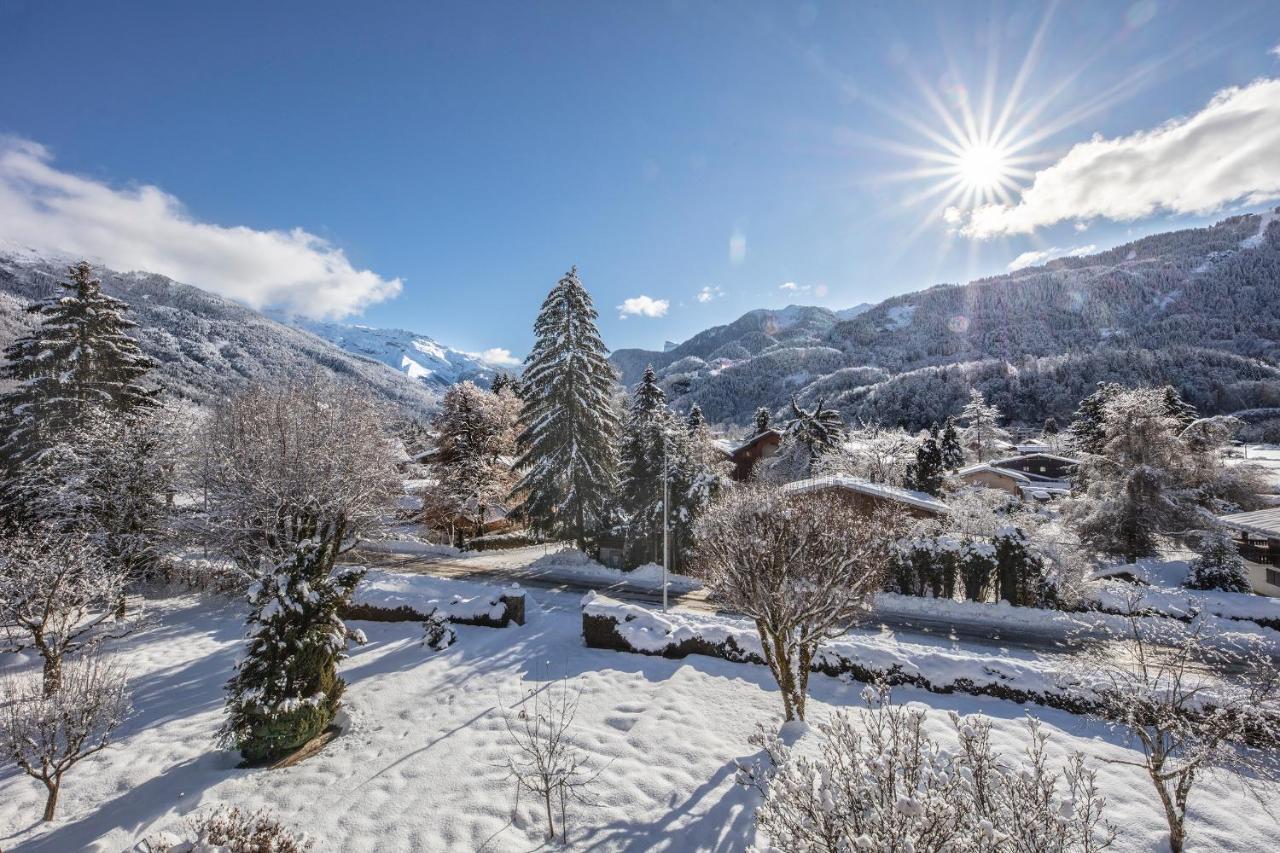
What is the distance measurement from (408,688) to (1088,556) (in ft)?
107

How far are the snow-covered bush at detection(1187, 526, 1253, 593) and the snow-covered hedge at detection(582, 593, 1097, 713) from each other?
43.7ft

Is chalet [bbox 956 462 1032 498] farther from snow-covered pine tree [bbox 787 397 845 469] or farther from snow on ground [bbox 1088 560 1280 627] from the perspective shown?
snow on ground [bbox 1088 560 1280 627]

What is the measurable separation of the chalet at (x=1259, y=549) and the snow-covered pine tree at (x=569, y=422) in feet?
94.3

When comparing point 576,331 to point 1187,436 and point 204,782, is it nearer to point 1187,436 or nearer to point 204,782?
point 204,782

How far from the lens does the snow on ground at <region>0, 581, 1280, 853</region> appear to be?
7.04 m

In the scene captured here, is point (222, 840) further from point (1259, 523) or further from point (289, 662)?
point (1259, 523)

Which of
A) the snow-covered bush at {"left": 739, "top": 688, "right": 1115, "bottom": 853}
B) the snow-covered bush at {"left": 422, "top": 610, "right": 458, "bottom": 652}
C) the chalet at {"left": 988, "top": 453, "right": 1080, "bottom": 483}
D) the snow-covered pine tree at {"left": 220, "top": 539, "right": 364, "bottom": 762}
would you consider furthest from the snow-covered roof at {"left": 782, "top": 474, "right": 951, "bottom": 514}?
the chalet at {"left": 988, "top": 453, "right": 1080, "bottom": 483}

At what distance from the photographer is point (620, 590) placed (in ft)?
82.3

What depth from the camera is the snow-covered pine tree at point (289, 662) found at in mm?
9000

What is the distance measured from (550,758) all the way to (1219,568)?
1148 inches

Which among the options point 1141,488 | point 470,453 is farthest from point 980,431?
point 470,453

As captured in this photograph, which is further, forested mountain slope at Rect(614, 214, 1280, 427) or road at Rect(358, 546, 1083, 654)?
forested mountain slope at Rect(614, 214, 1280, 427)

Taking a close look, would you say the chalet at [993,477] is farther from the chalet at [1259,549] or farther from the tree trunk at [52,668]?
the tree trunk at [52,668]

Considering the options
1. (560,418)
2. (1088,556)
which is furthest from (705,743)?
(1088,556)
